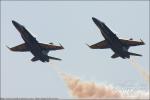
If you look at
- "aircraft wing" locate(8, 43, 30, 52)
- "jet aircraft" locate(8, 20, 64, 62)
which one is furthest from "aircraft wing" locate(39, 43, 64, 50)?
"aircraft wing" locate(8, 43, 30, 52)

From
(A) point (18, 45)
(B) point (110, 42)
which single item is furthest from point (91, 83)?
(A) point (18, 45)

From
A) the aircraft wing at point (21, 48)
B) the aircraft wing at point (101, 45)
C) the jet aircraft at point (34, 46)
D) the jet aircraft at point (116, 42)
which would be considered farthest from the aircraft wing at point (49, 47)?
the jet aircraft at point (116, 42)

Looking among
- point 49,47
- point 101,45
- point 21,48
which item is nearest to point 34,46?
point 49,47

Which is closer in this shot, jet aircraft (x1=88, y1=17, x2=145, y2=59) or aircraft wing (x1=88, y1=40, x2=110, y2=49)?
jet aircraft (x1=88, y1=17, x2=145, y2=59)

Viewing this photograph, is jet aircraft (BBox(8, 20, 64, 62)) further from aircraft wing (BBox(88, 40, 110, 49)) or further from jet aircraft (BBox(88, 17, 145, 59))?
jet aircraft (BBox(88, 17, 145, 59))

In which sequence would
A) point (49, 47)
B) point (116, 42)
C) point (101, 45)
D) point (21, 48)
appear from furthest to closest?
point (21, 48) < point (101, 45) < point (49, 47) < point (116, 42)

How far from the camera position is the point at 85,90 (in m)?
126

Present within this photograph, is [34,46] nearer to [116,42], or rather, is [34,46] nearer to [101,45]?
[101,45]

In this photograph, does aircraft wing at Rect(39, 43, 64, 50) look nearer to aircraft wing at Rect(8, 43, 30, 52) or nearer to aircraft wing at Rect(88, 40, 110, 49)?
aircraft wing at Rect(8, 43, 30, 52)

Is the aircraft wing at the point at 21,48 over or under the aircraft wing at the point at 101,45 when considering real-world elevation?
under

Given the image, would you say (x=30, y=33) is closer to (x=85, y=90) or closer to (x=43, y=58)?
(x=43, y=58)

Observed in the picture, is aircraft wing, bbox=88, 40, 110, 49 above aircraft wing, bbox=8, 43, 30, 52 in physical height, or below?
above

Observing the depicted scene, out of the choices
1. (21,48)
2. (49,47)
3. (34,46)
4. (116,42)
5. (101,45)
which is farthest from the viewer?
(21,48)

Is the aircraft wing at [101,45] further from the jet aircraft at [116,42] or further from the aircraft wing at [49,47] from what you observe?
the aircraft wing at [49,47]
